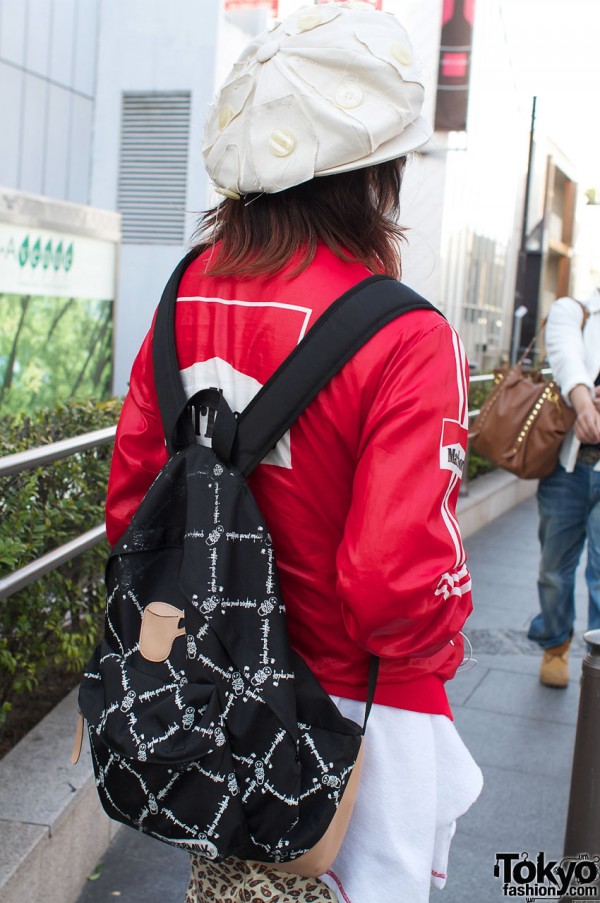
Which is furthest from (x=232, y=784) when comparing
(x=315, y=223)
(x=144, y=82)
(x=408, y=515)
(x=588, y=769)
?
(x=144, y=82)

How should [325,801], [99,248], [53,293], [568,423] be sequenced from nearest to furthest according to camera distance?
[325,801] → [568,423] → [53,293] → [99,248]

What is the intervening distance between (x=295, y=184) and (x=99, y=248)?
7.11 metres

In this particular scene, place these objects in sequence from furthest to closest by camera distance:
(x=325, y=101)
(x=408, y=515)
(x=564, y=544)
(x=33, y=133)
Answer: (x=33, y=133), (x=564, y=544), (x=325, y=101), (x=408, y=515)

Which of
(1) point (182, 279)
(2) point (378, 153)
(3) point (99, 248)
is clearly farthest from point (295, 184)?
(3) point (99, 248)

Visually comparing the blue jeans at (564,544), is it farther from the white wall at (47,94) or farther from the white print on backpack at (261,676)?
the white wall at (47,94)

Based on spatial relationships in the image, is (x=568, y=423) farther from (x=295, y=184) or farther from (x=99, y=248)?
(x=99, y=248)

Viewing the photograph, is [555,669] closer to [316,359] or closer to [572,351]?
[572,351]

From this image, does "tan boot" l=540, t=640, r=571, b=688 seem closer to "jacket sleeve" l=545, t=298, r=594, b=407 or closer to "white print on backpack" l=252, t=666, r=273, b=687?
"jacket sleeve" l=545, t=298, r=594, b=407

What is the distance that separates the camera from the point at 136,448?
6.01 feet

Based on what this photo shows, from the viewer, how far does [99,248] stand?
8414 mm

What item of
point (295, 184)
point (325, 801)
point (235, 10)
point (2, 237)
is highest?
point (235, 10)

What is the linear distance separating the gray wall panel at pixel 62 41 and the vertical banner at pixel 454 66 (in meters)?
5.03

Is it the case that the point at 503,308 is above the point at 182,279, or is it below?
above

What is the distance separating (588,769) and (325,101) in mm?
1830
